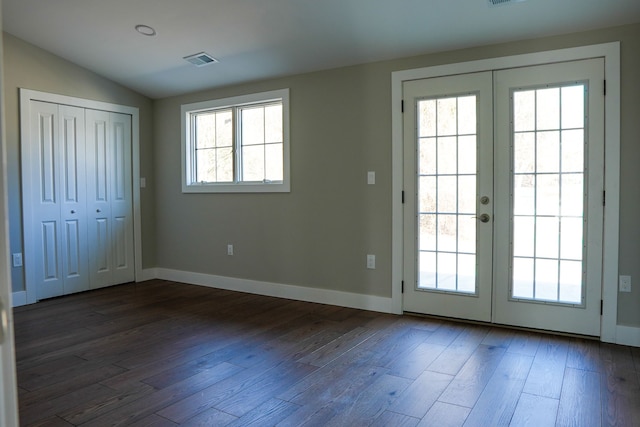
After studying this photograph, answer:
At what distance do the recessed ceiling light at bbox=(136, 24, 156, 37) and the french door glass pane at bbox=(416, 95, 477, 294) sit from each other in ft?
7.71

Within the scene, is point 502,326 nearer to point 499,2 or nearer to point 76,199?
point 499,2

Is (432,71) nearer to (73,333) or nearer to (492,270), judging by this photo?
(492,270)

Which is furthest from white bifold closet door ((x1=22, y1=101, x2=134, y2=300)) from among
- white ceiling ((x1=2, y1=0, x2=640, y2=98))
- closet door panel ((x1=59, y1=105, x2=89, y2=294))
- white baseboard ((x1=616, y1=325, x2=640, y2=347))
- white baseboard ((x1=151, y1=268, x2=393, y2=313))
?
white baseboard ((x1=616, y1=325, x2=640, y2=347))

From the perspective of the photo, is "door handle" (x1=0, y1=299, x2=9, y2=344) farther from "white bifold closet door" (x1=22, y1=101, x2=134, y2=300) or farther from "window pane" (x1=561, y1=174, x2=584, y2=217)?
"white bifold closet door" (x1=22, y1=101, x2=134, y2=300)

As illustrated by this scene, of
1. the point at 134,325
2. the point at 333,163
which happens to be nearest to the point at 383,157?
the point at 333,163

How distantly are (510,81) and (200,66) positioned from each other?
9.33 feet

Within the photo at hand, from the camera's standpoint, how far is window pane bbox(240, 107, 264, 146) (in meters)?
4.69

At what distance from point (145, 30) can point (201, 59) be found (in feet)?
1.83

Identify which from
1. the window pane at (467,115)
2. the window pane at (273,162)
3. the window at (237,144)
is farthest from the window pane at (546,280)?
the window pane at (273,162)

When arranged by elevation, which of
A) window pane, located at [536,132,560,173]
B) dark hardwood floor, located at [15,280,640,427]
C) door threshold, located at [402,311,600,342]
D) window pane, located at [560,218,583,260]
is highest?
window pane, located at [536,132,560,173]

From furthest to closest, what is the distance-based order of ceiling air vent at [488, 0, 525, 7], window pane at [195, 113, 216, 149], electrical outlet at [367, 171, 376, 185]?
window pane at [195, 113, 216, 149] → electrical outlet at [367, 171, 376, 185] → ceiling air vent at [488, 0, 525, 7]

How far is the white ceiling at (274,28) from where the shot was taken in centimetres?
306

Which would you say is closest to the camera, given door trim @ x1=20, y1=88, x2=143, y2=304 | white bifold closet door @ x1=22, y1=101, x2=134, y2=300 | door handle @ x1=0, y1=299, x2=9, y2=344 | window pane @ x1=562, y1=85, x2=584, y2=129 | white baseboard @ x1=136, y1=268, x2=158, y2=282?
door handle @ x1=0, y1=299, x2=9, y2=344

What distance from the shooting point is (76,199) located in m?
4.74
